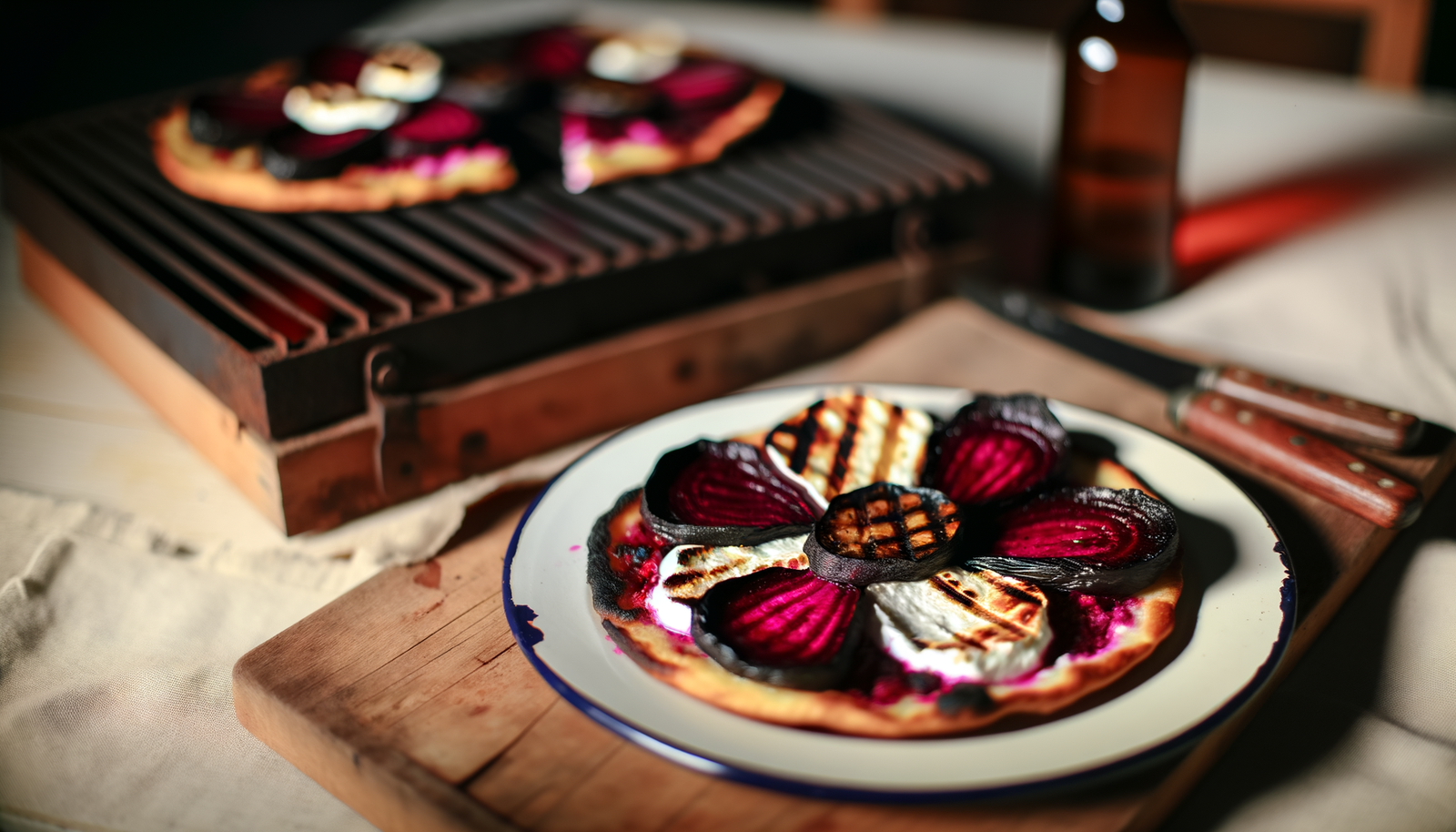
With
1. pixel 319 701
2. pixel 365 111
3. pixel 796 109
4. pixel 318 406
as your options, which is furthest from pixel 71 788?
pixel 796 109

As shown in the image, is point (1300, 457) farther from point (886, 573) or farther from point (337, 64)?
point (337, 64)

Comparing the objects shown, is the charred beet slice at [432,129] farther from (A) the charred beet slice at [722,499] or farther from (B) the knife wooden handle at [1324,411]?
(B) the knife wooden handle at [1324,411]

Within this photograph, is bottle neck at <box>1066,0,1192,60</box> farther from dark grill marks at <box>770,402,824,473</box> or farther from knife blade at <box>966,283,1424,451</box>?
dark grill marks at <box>770,402,824,473</box>

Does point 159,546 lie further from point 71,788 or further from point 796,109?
point 796,109

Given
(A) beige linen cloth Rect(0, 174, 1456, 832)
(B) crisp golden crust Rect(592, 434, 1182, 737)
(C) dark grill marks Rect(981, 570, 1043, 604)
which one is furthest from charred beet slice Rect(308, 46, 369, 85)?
(C) dark grill marks Rect(981, 570, 1043, 604)

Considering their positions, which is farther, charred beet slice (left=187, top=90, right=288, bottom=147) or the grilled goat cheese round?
charred beet slice (left=187, top=90, right=288, bottom=147)

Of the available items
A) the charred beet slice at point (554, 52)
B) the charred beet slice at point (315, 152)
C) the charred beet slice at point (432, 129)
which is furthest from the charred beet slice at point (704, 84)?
the charred beet slice at point (315, 152)
